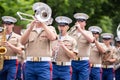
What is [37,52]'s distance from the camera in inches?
500

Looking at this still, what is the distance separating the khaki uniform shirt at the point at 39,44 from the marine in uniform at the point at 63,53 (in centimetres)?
149

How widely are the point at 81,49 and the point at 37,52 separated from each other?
3084 millimetres

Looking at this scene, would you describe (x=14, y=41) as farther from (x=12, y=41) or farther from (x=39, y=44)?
(x=39, y=44)

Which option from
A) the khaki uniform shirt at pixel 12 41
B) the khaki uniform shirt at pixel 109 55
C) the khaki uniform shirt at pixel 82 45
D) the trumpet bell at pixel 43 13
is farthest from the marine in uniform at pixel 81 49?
the trumpet bell at pixel 43 13

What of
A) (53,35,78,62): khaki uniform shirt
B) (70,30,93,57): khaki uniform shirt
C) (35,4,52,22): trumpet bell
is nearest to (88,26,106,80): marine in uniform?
(70,30,93,57): khaki uniform shirt

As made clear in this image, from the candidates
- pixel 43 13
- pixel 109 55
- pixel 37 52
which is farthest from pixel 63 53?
pixel 109 55

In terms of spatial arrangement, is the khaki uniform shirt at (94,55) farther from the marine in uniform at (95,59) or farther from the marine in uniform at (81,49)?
the marine in uniform at (81,49)

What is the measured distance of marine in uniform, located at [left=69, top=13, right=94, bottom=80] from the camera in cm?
1529

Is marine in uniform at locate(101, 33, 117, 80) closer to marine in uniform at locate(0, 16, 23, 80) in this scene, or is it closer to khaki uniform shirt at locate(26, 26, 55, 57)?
marine in uniform at locate(0, 16, 23, 80)

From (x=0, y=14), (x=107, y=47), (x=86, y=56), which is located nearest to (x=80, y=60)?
(x=86, y=56)

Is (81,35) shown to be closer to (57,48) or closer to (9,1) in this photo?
(57,48)

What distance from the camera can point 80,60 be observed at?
15.5m

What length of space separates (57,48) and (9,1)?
7877 mm

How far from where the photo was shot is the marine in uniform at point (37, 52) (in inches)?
496
